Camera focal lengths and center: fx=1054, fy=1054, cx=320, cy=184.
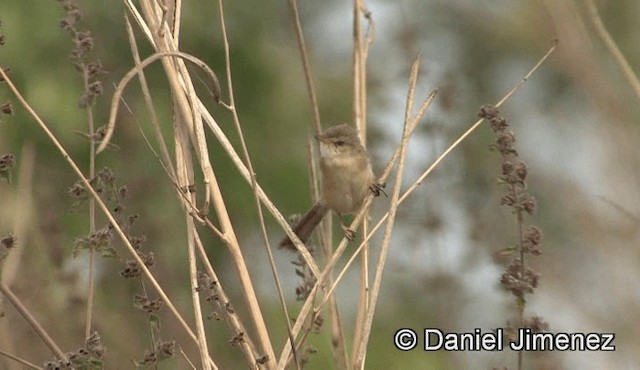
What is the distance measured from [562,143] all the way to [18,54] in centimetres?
265

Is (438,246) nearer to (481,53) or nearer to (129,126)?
(129,126)

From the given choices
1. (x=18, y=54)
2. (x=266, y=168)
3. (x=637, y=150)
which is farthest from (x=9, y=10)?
(x=637, y=150)

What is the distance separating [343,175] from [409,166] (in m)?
0.29

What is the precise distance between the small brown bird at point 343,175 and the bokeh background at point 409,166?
120 millimetres

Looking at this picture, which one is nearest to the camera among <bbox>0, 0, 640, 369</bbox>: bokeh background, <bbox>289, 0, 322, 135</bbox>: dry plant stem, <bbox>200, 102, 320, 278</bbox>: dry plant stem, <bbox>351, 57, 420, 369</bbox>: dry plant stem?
<bbox>351, 57, 420, 369</bbox>: dry plant stem

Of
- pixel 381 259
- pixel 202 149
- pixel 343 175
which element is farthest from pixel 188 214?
pixel 343 175

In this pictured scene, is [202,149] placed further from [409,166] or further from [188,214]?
[409,166]

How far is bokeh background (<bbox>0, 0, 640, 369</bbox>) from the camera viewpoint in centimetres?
335

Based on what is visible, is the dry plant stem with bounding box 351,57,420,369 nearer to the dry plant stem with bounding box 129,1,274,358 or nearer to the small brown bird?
the dry plant stem with bounding box 129,1,274,358

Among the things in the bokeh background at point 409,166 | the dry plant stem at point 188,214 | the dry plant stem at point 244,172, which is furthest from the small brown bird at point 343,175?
the dry plant stem at point 188,214

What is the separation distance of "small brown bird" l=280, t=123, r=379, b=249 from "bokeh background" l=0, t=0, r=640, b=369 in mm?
120

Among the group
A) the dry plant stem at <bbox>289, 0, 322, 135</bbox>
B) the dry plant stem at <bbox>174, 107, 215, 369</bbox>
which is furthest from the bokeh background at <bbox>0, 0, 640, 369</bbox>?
the dry plant stem at <bbox>289, 0, 322, 135</bbox>

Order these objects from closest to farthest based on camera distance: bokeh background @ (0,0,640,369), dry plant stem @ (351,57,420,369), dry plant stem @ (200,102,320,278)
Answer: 1. dry plant stem @ (351,57,420,369)
2. dry plant stem @ (200,102,320,278)
3. bokeh background @ (0,0,640,369)

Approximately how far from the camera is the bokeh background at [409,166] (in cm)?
335
